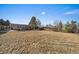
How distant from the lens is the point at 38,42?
9.02ft

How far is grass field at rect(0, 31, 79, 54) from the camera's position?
8.91 ft

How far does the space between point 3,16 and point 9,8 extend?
0.12 meters

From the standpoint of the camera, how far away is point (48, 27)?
2777 mm

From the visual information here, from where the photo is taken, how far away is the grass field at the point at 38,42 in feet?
8.91

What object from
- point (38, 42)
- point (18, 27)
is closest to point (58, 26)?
point (38, 42)

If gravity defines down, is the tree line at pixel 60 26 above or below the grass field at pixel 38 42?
above

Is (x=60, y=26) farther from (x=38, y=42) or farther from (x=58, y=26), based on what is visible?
(x=38, y=42)

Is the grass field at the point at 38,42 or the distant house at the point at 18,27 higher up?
the distant house at the point at 18,27

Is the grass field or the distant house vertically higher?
the distant house

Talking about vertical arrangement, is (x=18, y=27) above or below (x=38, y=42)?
above

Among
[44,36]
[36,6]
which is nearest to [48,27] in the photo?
[44,36]

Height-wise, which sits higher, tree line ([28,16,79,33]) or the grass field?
tree line ([28,16,79,33])

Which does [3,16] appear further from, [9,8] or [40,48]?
[40,48]

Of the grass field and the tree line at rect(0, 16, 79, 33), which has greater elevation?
the tree line at rect(0, 16, 79, 33)
